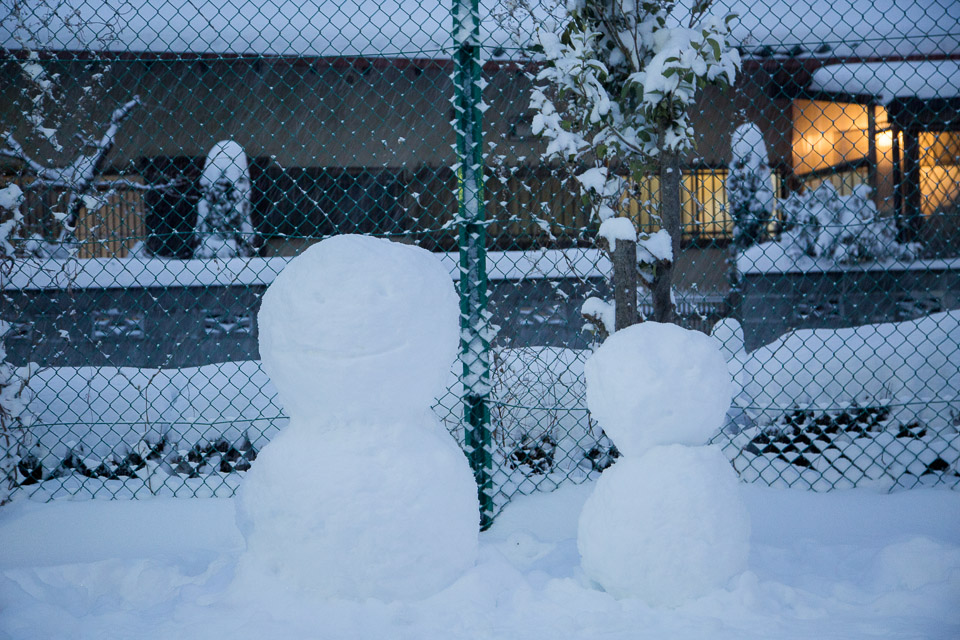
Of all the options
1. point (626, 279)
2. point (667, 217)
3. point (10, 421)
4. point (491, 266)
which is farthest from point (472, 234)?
point (491, 266)

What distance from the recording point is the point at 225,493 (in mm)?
3518

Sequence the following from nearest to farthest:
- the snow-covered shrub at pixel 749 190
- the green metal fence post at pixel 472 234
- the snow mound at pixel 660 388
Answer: the snow mound at pixel 660 388
the green metal fence post at pixel 472 234
the snow-covered shrub at pixel 749 190

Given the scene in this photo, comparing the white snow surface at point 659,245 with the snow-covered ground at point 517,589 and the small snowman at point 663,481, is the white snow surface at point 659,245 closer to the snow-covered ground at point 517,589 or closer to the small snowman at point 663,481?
the small snowman at point 663,481

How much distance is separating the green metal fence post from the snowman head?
63cm

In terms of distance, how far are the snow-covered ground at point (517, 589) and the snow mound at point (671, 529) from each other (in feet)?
0.21

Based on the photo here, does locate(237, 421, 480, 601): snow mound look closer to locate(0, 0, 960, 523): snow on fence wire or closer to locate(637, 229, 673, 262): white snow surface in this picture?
locate(0, 0, 960, 523): snow on fence wire

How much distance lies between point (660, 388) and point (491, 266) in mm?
3636

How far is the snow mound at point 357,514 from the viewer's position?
2.07 m

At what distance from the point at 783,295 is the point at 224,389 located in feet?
14.8

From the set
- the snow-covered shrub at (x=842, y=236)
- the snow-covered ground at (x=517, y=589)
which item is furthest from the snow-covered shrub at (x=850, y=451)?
the snow-covered shrub at (x=842, y=236)

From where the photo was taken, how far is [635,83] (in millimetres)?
2707

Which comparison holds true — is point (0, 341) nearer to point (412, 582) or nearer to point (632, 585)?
point (412, 582)

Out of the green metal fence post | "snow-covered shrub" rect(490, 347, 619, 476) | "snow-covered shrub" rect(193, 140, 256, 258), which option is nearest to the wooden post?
the green metal fence post

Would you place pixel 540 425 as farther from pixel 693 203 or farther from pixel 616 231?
pixel 693 203
